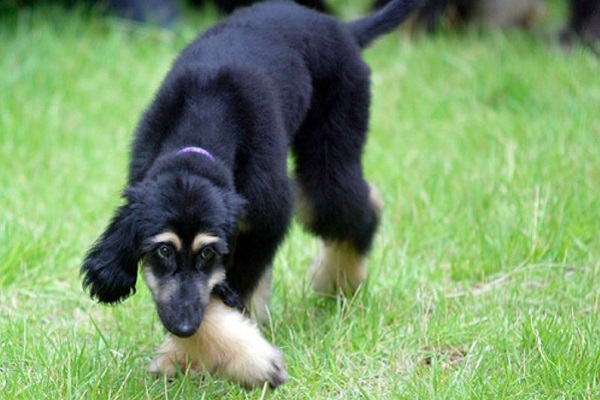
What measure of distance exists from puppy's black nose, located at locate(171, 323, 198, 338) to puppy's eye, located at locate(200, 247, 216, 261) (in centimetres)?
23

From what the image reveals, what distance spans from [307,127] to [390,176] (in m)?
1.60

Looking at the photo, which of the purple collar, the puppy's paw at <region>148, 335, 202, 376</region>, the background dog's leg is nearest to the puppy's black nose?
the puppy's paw at <region>148, 335, 202, 376</region>

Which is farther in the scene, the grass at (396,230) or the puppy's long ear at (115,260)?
the grass at (396,230)

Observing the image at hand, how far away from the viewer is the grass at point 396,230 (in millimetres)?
3781

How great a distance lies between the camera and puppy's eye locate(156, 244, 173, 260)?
332 cm

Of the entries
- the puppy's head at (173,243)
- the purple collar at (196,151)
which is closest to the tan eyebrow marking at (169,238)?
the puppy's head at (173,243)

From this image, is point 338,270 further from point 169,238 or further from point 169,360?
point 169,238

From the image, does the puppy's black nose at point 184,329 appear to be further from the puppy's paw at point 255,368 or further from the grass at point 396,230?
the grass at point 396,230

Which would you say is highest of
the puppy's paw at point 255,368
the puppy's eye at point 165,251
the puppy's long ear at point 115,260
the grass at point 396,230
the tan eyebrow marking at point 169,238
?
the tan eyebrow marking at point 169,238

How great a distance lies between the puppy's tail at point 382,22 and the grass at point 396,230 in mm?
1077

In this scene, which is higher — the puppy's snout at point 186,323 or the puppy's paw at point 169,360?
the puppy's snout at point 186,323

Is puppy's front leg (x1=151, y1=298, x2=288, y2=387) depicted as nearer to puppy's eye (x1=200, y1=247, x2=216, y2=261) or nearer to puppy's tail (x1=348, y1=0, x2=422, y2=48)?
puppy's eye (x1=200, y1=247, x2=216, y2=261)

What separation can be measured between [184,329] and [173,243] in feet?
0.92

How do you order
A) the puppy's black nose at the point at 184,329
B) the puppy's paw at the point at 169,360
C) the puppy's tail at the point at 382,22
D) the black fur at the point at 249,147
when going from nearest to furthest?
the puppy's black nose at the point at 184,329, the black fur at the point at 249,147, the puppy's paw at the point at 169,360, the puppy's tail at the point at 382,22
